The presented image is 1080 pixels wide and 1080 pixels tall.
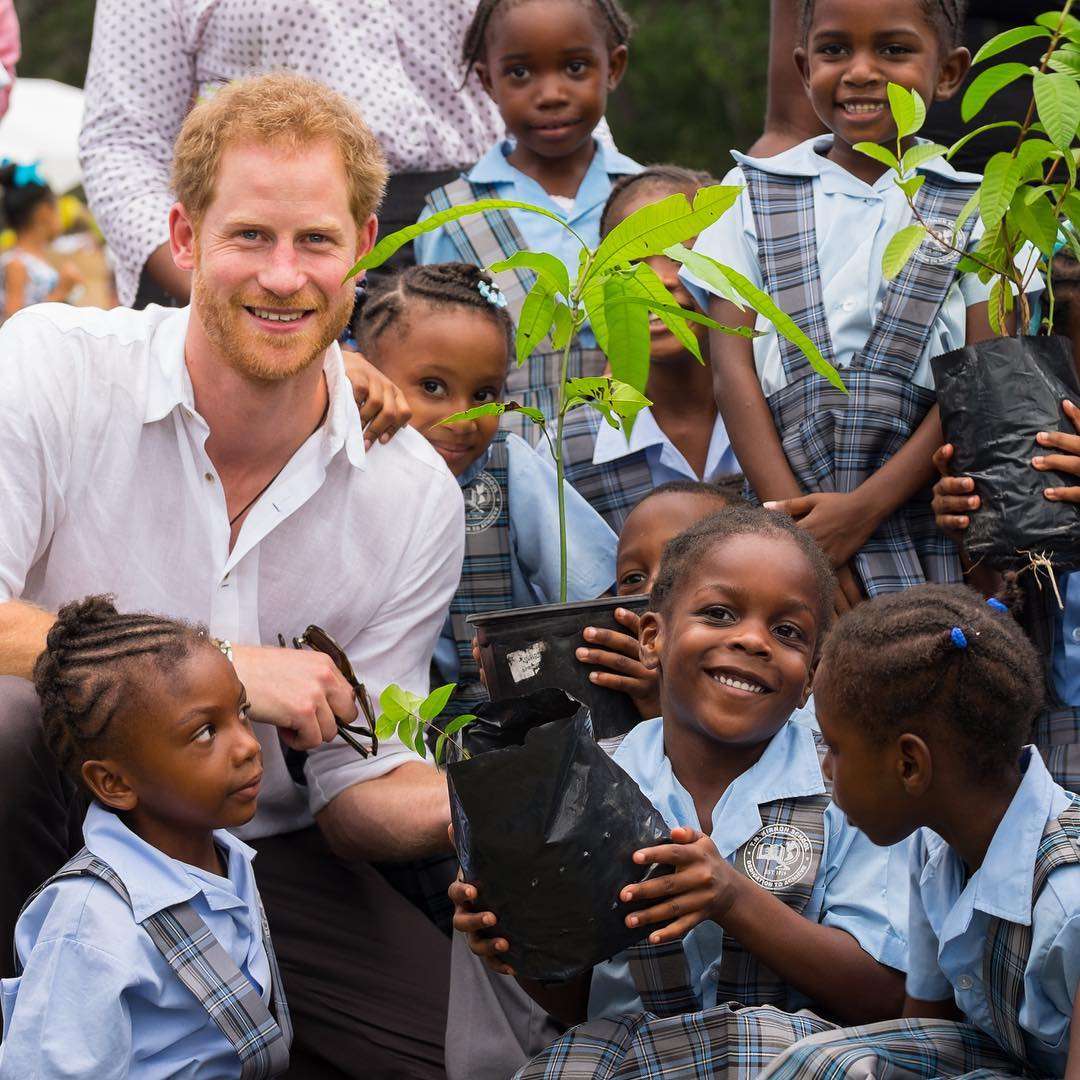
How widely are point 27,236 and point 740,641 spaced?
30.9 ft

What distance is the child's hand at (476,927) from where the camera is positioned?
248 cm

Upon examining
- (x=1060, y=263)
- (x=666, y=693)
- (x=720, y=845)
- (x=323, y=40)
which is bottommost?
(x=720, y=845)

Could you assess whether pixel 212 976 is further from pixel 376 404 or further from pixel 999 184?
pixel 999 184

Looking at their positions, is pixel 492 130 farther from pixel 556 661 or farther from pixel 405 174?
pixel 556 661

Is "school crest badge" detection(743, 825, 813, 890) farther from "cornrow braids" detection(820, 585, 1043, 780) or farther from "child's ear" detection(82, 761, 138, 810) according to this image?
"child's ear" detection(82, 761, 138, 810)

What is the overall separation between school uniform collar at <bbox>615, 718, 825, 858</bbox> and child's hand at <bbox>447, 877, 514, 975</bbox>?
15.9 inches

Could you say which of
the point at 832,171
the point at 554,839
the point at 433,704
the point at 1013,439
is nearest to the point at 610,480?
the point at 832,171

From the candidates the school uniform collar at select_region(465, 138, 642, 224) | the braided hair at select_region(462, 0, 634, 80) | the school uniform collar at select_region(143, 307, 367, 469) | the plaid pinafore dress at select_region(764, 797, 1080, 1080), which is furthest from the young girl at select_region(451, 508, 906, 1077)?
the braided hair at select_region(462, 0, 634, 80)

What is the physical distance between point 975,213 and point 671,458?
906mm

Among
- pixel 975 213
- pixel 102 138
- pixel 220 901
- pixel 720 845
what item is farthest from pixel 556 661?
pixel 102 138

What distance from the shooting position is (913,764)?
2.52m

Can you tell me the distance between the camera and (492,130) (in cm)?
504

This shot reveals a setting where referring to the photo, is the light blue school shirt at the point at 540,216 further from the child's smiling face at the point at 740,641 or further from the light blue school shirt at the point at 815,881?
the light blue school shirt at the point at 815,881

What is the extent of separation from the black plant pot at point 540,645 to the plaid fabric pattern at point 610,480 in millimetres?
819
